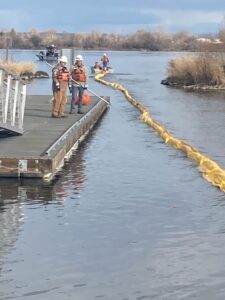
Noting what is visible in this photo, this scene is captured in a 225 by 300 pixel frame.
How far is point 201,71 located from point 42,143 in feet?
108

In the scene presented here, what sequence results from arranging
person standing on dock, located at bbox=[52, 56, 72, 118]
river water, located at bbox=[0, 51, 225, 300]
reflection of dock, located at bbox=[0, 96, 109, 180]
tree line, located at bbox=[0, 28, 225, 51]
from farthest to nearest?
1. tree line, located at bbox=[0, 28, 225, 51]
2. person standing on dock, located at bbox=[52, 56, 72, 118]
3. reflection of dock, located at bbox=[0, 96, 109, 180]
4. river water, located at bbox=[0, 51, 225, 300]

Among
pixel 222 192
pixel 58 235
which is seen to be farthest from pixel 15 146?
pixel 58 235

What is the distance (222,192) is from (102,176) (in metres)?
2.47

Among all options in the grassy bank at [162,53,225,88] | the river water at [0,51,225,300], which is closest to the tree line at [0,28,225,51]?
the grassy bank at [162,53,225,88]

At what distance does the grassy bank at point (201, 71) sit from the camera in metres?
45.5

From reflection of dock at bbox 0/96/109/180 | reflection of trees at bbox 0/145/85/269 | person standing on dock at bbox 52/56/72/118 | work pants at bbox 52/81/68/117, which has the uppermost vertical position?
person standing on dock at bbox 52/56/72/118

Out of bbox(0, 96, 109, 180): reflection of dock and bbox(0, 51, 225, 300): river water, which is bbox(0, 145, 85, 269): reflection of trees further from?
bbox(0, 96, 109, 180): reflection of dock

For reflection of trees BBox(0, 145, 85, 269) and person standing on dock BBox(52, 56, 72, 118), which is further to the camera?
person standing on dock BBox(52, 56, 72, 118)

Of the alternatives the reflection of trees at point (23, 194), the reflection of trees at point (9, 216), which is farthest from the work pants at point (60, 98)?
the reflection of trees at point (9, 216)

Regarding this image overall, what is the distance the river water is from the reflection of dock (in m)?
0.26

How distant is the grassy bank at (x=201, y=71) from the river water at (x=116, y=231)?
29608 mm

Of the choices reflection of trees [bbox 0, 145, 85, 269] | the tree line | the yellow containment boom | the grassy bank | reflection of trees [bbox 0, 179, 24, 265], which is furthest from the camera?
the tree line

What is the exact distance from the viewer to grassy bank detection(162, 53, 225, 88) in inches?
Result: 1791

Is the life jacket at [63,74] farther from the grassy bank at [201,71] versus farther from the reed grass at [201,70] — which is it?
the reed grass at [201,70]
